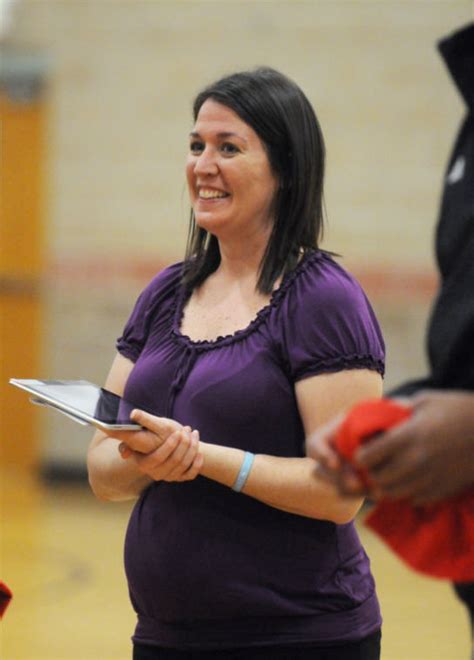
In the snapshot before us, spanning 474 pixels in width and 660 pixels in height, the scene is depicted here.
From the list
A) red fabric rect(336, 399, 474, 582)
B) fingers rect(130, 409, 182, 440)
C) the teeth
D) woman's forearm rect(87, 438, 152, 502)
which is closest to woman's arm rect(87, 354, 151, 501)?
woman's forearm rect(87, 438, 152, 502)

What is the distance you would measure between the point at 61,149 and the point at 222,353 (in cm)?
647

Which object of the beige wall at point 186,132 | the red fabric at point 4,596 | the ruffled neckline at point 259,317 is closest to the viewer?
the red fabric at point 4,596

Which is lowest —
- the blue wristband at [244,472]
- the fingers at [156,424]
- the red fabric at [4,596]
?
the red fabric at [4,596]

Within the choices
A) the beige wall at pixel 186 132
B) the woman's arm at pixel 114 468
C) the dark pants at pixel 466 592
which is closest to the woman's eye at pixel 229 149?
the woman's arm at pixel 114 468

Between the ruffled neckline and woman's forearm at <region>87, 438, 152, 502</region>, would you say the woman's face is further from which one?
woman's forearm at <region>87, 438, 152, 502</region>

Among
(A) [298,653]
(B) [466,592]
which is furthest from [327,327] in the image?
(B) [466,592]

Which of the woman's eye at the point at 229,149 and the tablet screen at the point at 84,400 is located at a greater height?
the woman's eye at the point at 229,149

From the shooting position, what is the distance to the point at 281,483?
7.76ft

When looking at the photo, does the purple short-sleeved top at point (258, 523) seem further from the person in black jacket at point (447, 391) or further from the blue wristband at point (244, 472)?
the person in black jacket at point (447, 391)

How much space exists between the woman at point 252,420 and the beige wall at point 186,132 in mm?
5348

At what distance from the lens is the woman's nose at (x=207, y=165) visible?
2545 millimetres

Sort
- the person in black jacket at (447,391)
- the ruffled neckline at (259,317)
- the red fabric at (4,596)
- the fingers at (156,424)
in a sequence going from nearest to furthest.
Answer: the person in black jacket at (447,391), the fingers at (156,424), the red fabric at (4,596), the ruffled neckline at (259,317)

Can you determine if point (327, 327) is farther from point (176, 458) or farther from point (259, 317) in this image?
point (176, 458)

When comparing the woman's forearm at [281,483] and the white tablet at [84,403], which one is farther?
the woman's forearm at [281,483]
